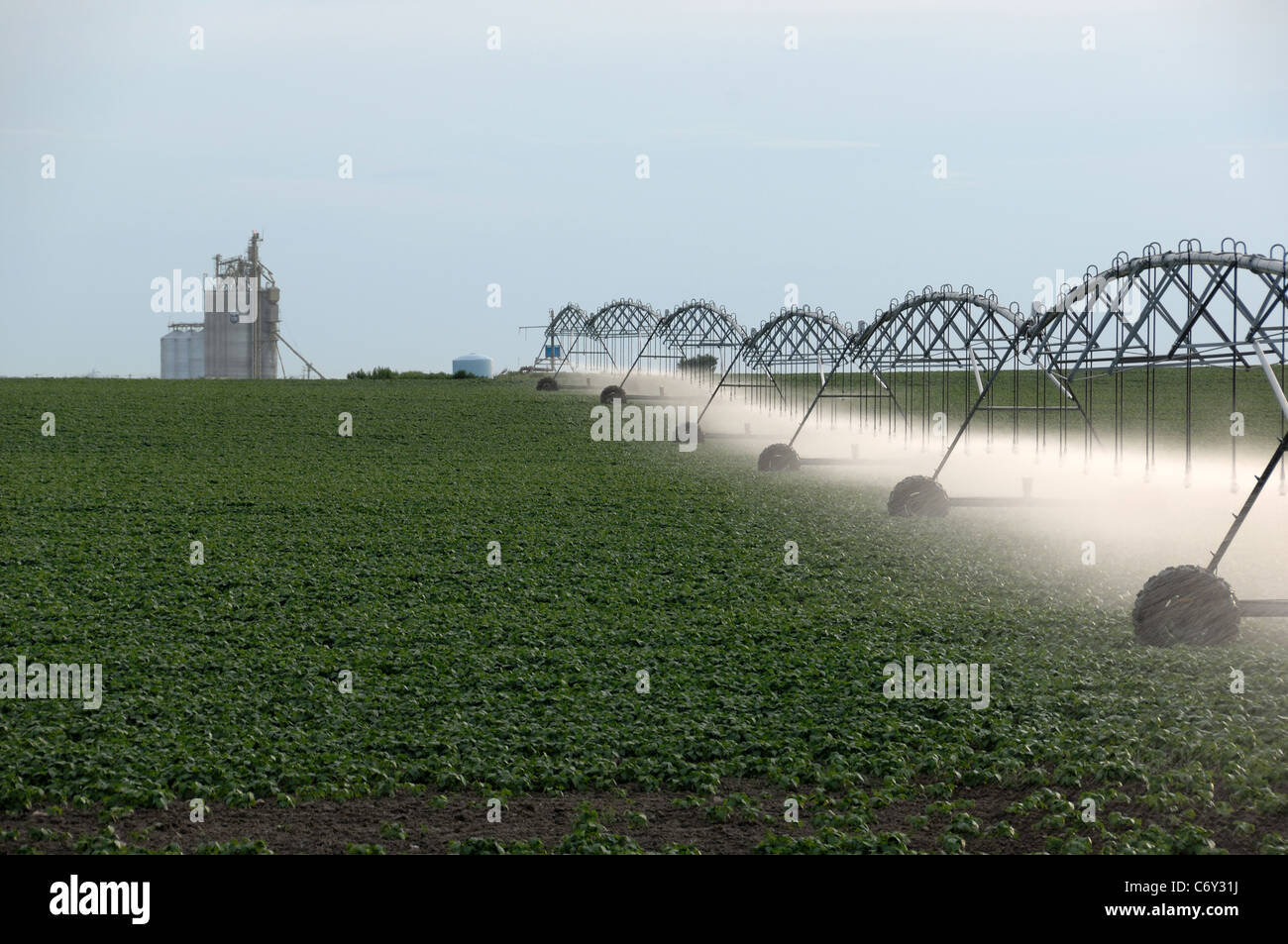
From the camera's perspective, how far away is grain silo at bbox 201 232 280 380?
7088 cm

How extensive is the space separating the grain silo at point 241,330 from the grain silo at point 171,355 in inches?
120

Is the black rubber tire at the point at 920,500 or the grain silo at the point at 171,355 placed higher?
the grain silo at the point at 171,355

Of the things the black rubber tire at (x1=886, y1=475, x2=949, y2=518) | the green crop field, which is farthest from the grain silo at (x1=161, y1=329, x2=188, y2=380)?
the black rubber tire at (x1=886, y1=475, x2=949, y2=518)

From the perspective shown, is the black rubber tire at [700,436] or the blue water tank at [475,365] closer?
the black rubber tire at [700,436]

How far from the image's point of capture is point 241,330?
71000 millimetres

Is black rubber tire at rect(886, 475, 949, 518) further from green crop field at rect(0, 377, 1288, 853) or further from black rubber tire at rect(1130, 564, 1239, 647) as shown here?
black rubber tire at rect(1130, 564, 1239, 647)

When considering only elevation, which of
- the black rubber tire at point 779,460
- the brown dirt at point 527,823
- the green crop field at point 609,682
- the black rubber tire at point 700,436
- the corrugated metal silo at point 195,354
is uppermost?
the corrugated metal silo at point 195,354

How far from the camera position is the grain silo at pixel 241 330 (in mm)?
70875

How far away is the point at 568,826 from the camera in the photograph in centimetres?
796

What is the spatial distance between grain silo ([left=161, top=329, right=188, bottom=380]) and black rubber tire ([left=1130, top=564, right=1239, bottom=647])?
70.6 m

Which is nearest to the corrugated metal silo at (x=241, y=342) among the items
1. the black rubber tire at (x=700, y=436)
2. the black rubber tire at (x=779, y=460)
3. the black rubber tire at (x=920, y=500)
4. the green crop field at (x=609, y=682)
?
the black rubber tire at (x=700, y=436)

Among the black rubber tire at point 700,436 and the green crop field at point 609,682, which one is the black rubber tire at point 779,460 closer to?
the green crop field at point 609,682
